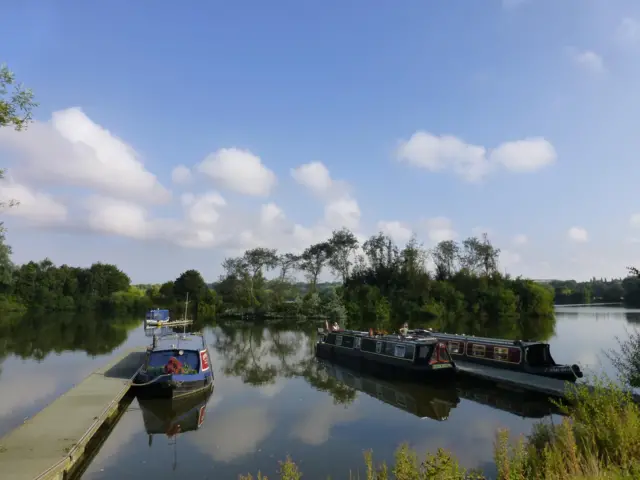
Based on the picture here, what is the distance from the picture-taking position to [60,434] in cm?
1154

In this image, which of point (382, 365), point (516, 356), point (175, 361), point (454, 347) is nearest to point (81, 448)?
point (175, 361)

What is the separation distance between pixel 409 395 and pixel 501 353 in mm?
5509

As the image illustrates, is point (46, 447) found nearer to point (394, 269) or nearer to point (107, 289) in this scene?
point (394, 269)

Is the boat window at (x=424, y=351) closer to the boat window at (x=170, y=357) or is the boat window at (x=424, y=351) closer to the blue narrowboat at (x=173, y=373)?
the blue narrowboat at (x=173, y=373)

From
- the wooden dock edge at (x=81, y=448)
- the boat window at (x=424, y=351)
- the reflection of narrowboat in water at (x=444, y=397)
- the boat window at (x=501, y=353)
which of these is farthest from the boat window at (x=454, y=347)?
the wooden dock edge at (x=81, y=448)

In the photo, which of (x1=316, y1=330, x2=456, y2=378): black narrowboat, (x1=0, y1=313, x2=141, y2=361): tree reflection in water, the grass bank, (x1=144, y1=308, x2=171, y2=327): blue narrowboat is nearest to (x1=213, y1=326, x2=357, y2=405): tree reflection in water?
(x1=316, y1=330, x2=456, y2=378): black narrowboat

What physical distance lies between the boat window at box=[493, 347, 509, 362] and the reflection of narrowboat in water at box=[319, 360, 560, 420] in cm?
166

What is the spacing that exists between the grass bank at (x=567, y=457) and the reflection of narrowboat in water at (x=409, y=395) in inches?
256

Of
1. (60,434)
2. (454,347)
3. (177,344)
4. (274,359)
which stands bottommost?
(274,359)

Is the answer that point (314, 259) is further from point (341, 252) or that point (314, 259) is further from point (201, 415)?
point (201, 415)

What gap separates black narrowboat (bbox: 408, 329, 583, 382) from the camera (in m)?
18.9

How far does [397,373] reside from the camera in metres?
21.8

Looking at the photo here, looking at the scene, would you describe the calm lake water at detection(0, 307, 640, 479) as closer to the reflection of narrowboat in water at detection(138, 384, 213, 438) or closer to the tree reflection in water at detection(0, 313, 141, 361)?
the reflection of narrowboat in water at detection(138, 384, 213, 438)

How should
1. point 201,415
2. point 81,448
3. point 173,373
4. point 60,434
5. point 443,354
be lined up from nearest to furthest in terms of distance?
point 81,448 < point 60,434 < point 201,415 < point 173,373 < point 443,354
